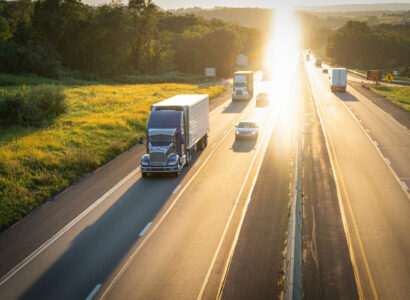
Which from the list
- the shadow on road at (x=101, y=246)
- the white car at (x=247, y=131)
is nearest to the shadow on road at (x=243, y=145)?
the white car at (x=247, y=131)

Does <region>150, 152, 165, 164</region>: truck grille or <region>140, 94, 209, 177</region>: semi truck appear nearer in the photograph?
<region>150, 152, 165, 164</region>: truck grille

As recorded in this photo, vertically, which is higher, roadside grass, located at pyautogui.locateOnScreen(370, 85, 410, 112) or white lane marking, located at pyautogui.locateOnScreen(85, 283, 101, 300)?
roadside grass, located at pyautogui.locateOnScreen(370, 85, 410, 112)

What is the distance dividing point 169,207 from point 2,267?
767 cm

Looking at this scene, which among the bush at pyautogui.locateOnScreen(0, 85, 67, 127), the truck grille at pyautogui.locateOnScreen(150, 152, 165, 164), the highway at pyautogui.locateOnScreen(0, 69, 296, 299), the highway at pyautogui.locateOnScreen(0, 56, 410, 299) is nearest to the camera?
the highway at pyautogui.locateOnScreen(0, 56, 410, 299)

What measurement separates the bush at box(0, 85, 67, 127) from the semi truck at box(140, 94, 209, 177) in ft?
51.1

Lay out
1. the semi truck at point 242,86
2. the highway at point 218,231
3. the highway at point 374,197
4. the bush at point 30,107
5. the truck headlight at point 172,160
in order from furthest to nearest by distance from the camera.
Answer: the semi truck at point 242,86
the bush at point 30,107
the truck headlight at point 172,160
the highway at point 374,197
the highway at point 218,231

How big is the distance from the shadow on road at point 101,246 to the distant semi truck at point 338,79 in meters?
53.8

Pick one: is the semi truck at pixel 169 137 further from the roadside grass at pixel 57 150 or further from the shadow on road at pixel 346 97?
the shadow on road at pixel 346 97

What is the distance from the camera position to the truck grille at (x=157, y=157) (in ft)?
81.5

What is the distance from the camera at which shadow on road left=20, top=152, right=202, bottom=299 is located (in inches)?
543

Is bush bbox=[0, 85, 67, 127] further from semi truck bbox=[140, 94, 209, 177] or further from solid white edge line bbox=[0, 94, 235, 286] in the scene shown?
solid white edge line bbox=[0, 94, 235, 286]

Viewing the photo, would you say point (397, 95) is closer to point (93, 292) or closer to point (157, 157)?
point (157, 157)

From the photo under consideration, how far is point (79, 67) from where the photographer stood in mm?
116250

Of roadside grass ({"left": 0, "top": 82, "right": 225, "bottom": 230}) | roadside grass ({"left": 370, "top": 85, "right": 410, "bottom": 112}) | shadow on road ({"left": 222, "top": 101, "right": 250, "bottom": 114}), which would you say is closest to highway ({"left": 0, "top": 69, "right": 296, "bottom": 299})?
roadside grass ({"left": 0, "top": 82, "right": 225, "bottom": 230})
